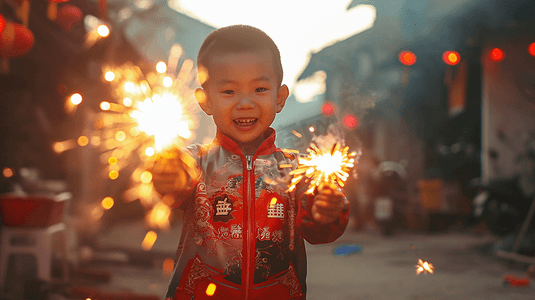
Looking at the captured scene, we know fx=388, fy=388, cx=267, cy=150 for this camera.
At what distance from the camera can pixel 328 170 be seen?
1.60 metres

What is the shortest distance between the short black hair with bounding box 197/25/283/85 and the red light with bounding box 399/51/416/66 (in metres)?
9.64

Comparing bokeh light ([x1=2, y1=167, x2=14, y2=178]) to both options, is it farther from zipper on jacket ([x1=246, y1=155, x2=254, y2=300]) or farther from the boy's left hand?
the boy's left hand

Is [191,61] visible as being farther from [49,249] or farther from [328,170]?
[49,249]

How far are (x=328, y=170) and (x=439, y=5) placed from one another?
29.1ft

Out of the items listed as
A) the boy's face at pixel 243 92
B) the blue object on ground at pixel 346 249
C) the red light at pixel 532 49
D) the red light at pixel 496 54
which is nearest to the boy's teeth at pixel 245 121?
the boy's face at pixel 243 92

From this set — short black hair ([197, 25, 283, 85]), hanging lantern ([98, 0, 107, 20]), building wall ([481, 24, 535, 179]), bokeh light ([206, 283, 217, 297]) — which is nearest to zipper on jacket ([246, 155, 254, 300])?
bokeh light ([206, 283, 217, 297])

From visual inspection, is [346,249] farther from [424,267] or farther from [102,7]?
[424,267]

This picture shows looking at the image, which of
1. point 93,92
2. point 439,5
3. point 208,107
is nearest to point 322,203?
point 208,107

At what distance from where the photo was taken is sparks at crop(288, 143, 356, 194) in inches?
62.8

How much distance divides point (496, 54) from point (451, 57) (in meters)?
1.15

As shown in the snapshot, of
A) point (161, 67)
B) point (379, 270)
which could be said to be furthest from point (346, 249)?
point (161, 67)

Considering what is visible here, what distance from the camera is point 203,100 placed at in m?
1.86

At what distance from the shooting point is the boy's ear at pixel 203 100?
73.0 inches

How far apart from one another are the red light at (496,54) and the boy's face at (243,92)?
9.04 m
